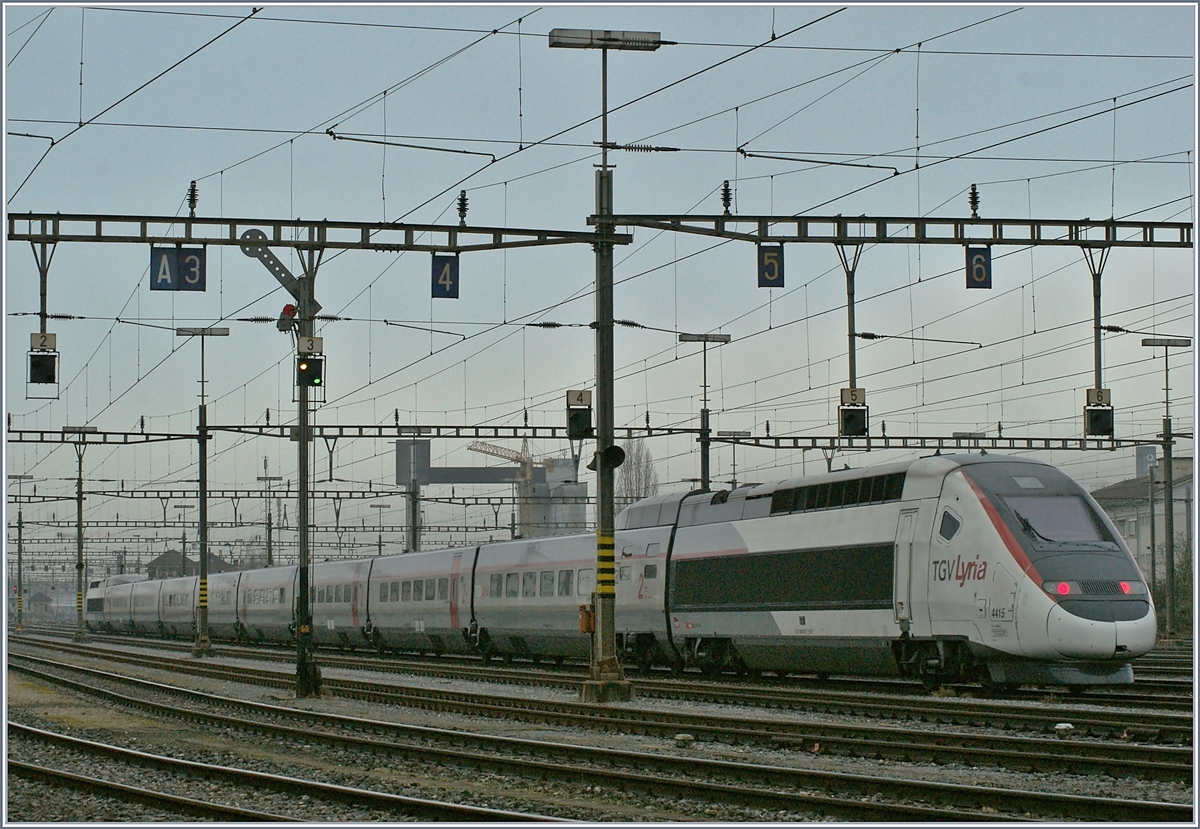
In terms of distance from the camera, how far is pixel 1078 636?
786 inches

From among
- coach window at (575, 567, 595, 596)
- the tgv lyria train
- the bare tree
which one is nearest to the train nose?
Answer: the tgv lyria train

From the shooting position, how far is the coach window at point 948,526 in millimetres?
21812

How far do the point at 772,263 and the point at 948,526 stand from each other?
6.15m

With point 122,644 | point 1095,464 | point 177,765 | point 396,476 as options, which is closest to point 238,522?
point 122,644

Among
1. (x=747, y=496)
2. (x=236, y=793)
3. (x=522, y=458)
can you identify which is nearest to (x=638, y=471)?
(x=522, y=458)

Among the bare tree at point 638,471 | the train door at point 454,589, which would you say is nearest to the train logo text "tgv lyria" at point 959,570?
the train door at point 454,589

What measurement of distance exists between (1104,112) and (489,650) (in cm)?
2170

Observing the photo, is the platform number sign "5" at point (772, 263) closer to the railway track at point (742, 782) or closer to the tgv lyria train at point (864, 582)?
the tgv lyria train at point (864, 582)

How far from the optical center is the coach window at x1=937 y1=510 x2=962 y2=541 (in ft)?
71.6

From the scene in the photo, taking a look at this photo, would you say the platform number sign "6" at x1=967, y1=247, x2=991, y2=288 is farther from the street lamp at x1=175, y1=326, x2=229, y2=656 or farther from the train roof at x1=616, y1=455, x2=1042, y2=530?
the street lamp at x1=175, y1=326, x2=229, y2=656

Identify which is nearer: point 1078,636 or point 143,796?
point 143,796

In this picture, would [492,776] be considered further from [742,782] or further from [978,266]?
[978,266]

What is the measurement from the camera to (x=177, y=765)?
16219mm

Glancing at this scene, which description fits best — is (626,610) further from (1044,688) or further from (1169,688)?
(1169,688)
